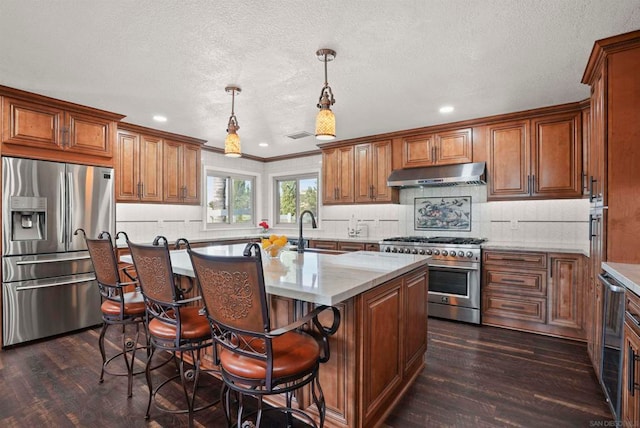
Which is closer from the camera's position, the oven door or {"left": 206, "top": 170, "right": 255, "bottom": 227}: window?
the oven door

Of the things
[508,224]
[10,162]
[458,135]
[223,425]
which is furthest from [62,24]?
[508,224]

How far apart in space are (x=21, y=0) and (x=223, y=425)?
2704mm

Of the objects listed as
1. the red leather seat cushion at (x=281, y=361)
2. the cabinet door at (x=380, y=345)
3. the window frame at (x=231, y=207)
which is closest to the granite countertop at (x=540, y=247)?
the cabinet door at (x=380, y=345)

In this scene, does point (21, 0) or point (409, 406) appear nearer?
point (21, 0)

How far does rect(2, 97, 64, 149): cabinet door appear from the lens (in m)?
3.01

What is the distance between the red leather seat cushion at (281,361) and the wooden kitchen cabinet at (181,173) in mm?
3676

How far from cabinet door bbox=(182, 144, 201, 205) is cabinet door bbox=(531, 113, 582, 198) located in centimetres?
455

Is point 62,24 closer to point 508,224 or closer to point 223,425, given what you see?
point 223,425

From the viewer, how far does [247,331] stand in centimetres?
134

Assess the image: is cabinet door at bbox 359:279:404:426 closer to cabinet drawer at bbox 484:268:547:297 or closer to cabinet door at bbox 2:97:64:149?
cabinet drawer at bbox 484:268:547:297

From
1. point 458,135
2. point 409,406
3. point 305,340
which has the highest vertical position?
point 458,135

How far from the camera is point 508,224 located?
406 centimetres

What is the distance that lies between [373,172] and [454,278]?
6.19 ft

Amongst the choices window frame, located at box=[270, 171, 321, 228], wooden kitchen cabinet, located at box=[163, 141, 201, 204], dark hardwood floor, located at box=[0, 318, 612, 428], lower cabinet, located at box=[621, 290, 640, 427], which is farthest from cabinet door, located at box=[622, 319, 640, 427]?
wooden kitchen cabinet, located at box=[163, 141, 201, 204]
